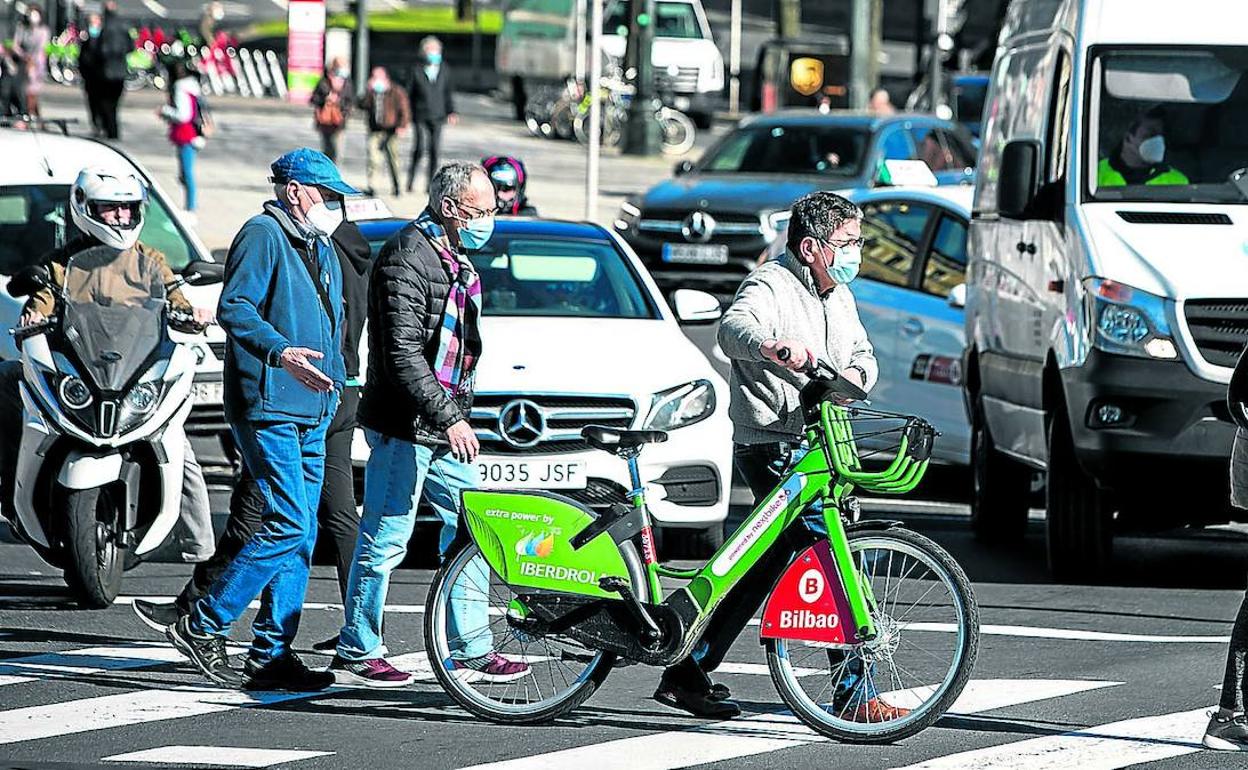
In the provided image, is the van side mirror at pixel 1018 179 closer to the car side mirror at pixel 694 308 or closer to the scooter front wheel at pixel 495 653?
the car side mirror at pixel 694 308

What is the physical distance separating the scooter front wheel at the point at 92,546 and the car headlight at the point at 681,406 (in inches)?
87.4

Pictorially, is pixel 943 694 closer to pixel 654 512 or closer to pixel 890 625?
pixel 890 625

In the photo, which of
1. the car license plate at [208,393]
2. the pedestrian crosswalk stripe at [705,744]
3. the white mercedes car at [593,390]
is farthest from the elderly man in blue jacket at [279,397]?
the car license plate at [208,393]

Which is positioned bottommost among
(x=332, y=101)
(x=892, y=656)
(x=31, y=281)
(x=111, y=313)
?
(x=892, y=656)

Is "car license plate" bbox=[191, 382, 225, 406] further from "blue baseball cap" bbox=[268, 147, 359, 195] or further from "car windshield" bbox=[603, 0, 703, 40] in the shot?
"car windshield" bbox=[603, 0, 703, 40]

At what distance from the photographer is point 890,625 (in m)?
7.25

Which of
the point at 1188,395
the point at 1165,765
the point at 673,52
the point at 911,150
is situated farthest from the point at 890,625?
the point at 673,52

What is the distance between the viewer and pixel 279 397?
7.80 m

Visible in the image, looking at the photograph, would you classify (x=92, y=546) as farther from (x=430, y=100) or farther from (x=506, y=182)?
(x=430, y=100)

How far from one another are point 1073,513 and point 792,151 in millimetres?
12611

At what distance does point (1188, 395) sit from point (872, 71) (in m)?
31.3

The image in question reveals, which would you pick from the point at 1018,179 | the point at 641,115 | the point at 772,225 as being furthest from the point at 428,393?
→ the point at 641,115

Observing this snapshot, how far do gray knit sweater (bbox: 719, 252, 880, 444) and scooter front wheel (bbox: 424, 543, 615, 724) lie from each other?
2.79ft

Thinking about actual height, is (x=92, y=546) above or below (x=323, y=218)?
below
